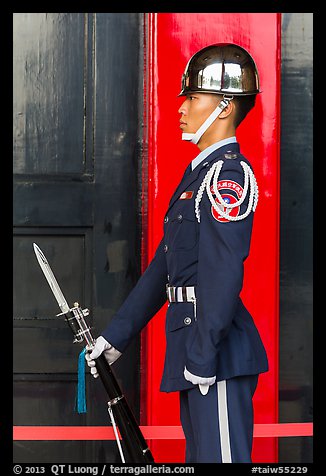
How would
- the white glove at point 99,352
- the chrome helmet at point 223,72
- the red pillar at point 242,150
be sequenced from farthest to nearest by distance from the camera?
1. the red pillar at point 242,150
2. the white glove at point 99,352
3. the chrome helmet at point 223,72

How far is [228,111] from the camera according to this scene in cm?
243

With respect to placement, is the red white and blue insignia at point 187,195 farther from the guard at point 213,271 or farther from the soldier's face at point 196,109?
the soldier's face at point 196,109

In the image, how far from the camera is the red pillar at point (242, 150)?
2986mm

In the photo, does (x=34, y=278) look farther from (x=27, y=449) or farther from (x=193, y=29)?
A: (x=193, y=29)

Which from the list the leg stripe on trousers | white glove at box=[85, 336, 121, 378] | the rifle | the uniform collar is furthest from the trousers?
the uniform collar

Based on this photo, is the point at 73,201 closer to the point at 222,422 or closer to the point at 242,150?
the point at 242,150

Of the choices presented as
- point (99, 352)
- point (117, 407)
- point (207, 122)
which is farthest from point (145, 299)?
point (207, 122)

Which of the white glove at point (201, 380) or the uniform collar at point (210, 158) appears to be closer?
the white glove at point (201, 380)

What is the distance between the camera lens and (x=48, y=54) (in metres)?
3.23

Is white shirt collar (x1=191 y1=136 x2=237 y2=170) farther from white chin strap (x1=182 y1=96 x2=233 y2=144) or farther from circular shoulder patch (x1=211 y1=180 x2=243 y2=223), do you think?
circular shoulder patch (x1=211 y1=180 x2=243 y2=223)

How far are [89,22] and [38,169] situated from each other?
0.56 m

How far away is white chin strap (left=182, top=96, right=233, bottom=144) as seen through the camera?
2.42 meters

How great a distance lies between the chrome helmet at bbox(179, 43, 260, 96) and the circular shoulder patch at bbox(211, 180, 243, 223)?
0.85 feet

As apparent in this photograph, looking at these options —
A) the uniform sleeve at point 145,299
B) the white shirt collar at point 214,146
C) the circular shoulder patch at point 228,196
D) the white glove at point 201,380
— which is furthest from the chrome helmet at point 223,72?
the white glove at point 201,380
